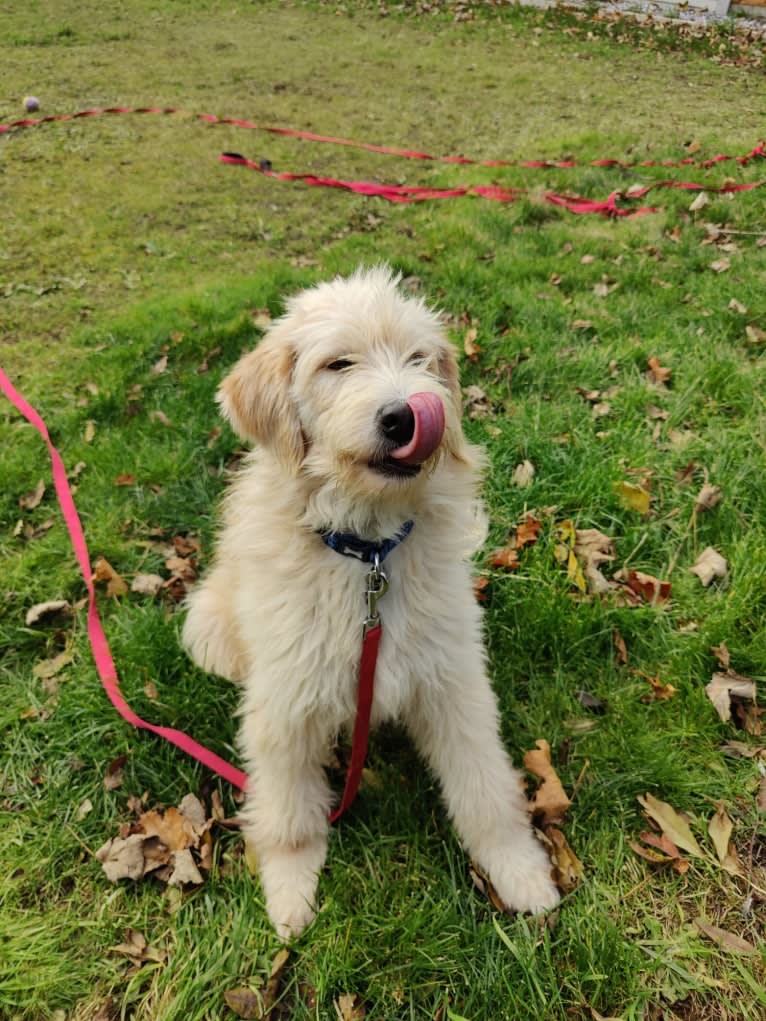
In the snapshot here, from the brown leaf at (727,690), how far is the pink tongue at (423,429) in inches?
64.3

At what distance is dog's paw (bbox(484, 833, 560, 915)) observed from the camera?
2.24m

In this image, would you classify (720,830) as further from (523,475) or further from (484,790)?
(523,475)

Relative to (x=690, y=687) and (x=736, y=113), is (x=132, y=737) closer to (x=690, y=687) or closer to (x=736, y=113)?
(x=690, y=687)

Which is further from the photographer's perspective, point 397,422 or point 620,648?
point 620,648

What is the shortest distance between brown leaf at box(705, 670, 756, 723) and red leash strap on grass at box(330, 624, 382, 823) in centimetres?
141

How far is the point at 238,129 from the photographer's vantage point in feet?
28.5

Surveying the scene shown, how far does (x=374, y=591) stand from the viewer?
7.20 ft

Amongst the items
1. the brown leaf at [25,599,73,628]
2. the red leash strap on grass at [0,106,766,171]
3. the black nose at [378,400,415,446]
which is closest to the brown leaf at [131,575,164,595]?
the brown leaf at [25,599,73,628]

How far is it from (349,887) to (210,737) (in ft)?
2.95

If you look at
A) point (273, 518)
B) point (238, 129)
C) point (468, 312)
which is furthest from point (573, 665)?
point (238, 129)

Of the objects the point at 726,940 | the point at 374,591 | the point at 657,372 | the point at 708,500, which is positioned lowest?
the point at 726,940

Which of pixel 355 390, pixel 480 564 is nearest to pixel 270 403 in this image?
pixel 355 390

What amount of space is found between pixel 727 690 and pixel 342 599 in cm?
163

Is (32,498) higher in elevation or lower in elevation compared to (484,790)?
lower
